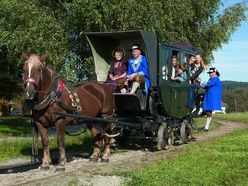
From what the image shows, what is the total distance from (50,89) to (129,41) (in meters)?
4.44

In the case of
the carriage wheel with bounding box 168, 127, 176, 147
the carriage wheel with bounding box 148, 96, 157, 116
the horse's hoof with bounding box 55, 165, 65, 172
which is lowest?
the horse's hoof with bounding box 55, 165, 65, 172

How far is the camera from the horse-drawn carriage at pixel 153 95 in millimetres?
12664

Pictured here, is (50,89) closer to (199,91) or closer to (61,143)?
(61,143)

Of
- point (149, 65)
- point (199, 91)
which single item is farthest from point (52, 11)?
point (149, 65)

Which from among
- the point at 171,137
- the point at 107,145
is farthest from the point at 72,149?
the point at 171,137

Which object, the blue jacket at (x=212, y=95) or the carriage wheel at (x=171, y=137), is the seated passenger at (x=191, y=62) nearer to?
the blue jacket at (x=212, y=95)

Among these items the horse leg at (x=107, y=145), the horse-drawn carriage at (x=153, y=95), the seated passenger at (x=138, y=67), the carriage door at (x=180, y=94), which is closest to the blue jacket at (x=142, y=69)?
the seated passenger at (x=138, y=67)

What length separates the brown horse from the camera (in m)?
9.69

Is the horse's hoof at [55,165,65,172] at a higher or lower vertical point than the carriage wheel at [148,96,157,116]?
lower

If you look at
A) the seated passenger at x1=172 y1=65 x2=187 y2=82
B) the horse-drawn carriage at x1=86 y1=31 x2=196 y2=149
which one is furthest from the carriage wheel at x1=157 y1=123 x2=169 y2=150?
the seated passenger at x1=172 y1=65 x2=187 y2=82

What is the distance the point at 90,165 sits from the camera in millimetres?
10859

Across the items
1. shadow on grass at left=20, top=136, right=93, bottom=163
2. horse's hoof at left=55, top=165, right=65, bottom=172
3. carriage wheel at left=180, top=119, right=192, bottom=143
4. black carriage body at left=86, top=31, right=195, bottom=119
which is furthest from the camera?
carriage wheel at left=180, top=119, right=192, bottom=143

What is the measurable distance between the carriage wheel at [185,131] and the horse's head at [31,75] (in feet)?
19.7

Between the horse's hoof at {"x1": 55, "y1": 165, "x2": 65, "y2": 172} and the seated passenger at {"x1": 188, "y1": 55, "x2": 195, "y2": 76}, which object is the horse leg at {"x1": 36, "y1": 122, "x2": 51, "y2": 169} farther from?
the seated passenger at {"x1": 188, "y1": 55, "x2": 195, "y2": 76}
